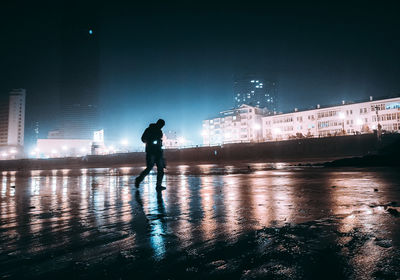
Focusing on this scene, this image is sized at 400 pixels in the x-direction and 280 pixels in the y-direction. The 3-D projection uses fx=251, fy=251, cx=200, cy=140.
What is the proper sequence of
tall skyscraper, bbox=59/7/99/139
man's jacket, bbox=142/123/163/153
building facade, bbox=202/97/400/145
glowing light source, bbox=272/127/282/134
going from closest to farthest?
man's jacket, bbox=142/123/163/153 → building facade, bbox=202/97/400/145 → glowing light source, bbox=272/127/282/134 → tall skyscraper, bbox=59/7/99/139

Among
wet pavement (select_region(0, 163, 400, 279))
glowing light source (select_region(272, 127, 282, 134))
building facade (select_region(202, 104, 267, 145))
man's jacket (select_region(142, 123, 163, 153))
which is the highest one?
building facade (select_region(202, 104, 267, 145))

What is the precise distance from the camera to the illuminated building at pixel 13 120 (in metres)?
118

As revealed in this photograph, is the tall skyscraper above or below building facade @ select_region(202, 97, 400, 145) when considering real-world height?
above

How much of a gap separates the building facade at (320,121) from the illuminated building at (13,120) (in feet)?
318

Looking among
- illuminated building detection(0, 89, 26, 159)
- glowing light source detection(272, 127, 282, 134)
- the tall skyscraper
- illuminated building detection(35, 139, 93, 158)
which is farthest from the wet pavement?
illuminated building detection(0, 89, 26, 159)

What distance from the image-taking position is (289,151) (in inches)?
1639

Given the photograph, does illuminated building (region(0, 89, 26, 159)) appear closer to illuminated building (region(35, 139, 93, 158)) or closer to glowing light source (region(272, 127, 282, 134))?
illuminated building (region(35, 139, 93, 158))

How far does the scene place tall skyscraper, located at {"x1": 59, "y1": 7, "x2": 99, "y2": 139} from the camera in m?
128

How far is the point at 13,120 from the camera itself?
12075 cm

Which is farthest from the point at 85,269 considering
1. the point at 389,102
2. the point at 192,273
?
the point at 389,102

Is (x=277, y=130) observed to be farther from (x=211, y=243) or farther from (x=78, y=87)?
(x=78, y=87)

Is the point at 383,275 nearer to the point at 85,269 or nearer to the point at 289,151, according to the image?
the point at 85,269

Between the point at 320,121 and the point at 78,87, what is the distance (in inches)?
4498

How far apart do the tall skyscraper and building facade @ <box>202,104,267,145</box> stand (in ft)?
202
